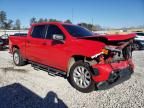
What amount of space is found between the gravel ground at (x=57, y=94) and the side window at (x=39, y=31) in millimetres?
1425

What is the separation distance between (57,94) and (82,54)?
120 cm

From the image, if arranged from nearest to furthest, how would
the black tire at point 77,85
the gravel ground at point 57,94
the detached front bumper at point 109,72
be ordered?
the gravel ground at point 57,94, the detached front bumper at point 109,72, the black tire at point 77,85

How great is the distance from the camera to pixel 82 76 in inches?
221

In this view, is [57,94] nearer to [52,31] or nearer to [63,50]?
[63,50]

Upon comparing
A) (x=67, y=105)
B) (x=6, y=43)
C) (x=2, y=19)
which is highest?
(x=2, y=19)

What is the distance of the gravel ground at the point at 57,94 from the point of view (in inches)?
184

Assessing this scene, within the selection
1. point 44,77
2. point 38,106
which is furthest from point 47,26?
point 38,106

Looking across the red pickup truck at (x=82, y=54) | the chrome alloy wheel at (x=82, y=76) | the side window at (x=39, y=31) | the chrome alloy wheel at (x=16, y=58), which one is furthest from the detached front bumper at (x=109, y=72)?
the chrome alloy wheel at (x=16, y=58)

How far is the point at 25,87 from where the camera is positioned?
19.4 ft

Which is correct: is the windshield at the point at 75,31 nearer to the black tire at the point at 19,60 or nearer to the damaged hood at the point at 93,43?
the damaged hood at the point at 93,43

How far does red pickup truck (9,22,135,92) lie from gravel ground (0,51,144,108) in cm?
33

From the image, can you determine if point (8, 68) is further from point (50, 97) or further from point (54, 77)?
point (50, 97)

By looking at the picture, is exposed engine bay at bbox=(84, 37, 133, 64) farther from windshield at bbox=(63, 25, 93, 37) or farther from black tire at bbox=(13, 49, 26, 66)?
black tire at bbox=(13, 49, 26, 66)

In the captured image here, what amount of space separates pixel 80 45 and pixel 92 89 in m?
1.19
